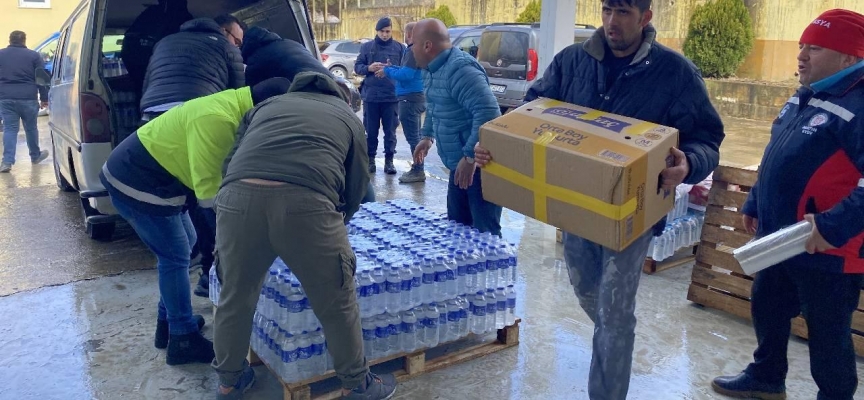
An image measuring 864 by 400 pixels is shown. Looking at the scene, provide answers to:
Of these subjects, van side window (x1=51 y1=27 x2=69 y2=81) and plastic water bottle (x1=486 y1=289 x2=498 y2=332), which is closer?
plastic water bottle (x1=486 y1=289 x2=498 y2=332)

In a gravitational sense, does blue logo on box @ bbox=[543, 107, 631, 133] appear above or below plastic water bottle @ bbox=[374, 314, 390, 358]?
above

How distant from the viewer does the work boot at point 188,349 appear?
136 inches

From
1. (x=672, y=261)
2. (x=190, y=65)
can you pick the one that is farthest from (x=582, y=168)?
(x=672, y=261)

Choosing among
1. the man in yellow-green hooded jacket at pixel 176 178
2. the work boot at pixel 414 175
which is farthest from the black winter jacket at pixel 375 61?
the man in yellow-green hooded jacket at pixel 176 178

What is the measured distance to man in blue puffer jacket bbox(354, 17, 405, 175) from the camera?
25.6 ft

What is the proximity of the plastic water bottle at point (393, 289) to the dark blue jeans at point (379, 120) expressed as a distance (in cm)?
481

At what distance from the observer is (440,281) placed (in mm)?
3338

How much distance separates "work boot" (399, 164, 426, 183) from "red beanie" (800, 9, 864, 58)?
530cm

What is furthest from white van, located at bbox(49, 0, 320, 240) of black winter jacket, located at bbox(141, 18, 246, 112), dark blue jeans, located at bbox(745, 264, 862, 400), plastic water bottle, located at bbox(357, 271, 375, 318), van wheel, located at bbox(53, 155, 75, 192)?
dark blue jeans, located at bbox(745, 264, 862, 400)

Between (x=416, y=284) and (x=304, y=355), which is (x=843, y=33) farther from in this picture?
(x=304, y=355)

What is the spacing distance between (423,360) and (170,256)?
4.56 ft

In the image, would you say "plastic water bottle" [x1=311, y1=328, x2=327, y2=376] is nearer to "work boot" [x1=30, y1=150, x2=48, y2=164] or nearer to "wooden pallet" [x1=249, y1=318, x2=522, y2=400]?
"wooden pallet" [x1=249, y1=318, x2=522, y2=400]

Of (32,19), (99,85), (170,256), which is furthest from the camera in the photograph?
(32,19)

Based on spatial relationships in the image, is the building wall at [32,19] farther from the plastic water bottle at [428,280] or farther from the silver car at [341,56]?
the plastic water bottle at [428,280]
